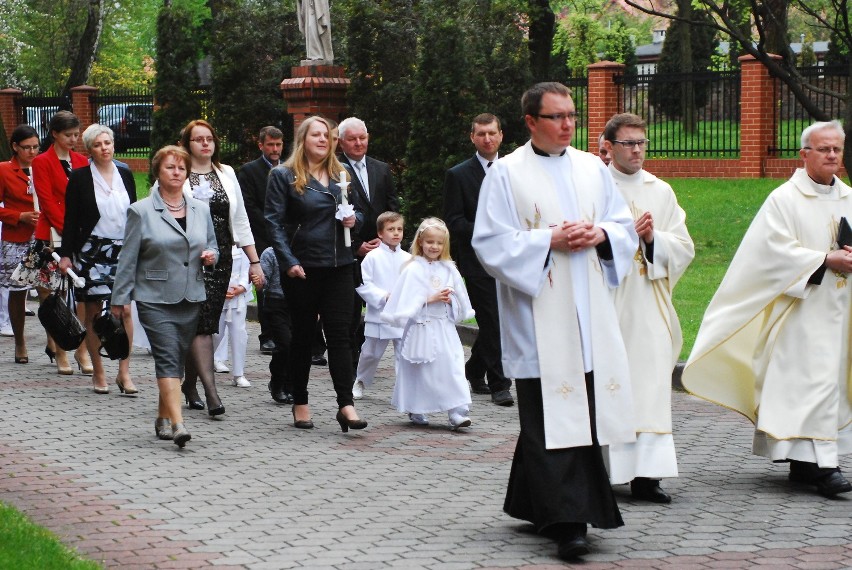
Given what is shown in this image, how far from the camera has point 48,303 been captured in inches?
438

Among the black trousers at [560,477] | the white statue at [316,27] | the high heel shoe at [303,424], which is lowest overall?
the high heel shoe at [303,424]

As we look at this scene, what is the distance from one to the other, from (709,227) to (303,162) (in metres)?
12.1

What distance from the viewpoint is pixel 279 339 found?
36.6 ft

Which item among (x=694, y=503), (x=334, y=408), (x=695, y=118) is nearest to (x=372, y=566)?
(x=694, y=503)

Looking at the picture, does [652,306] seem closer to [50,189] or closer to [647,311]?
[647,311]

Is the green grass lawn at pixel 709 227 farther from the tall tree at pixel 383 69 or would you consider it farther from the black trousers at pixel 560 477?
the black trousers at pixel 560 477

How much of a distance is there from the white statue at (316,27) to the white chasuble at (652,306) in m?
13.0

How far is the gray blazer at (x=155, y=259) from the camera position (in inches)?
353

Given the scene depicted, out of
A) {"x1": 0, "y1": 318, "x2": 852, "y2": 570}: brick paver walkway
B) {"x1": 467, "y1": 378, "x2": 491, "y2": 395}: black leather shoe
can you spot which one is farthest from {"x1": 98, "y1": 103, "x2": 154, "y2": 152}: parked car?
{"x1": 0, "y1": 318, "x2": 852, "y2": 570}: brick paver walkway

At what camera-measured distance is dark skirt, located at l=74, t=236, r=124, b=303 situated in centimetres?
1109

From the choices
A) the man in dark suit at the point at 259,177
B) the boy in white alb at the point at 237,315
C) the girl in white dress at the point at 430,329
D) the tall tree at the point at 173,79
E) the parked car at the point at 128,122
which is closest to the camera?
the girl in white dress at the point at 430,329

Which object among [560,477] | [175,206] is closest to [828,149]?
[560,477]

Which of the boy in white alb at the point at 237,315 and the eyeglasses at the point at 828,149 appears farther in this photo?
the boy in white alb at the point at 237,315

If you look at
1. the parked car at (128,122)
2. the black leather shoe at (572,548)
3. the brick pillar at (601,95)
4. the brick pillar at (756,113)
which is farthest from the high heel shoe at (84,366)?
the parked car at (128,122)
